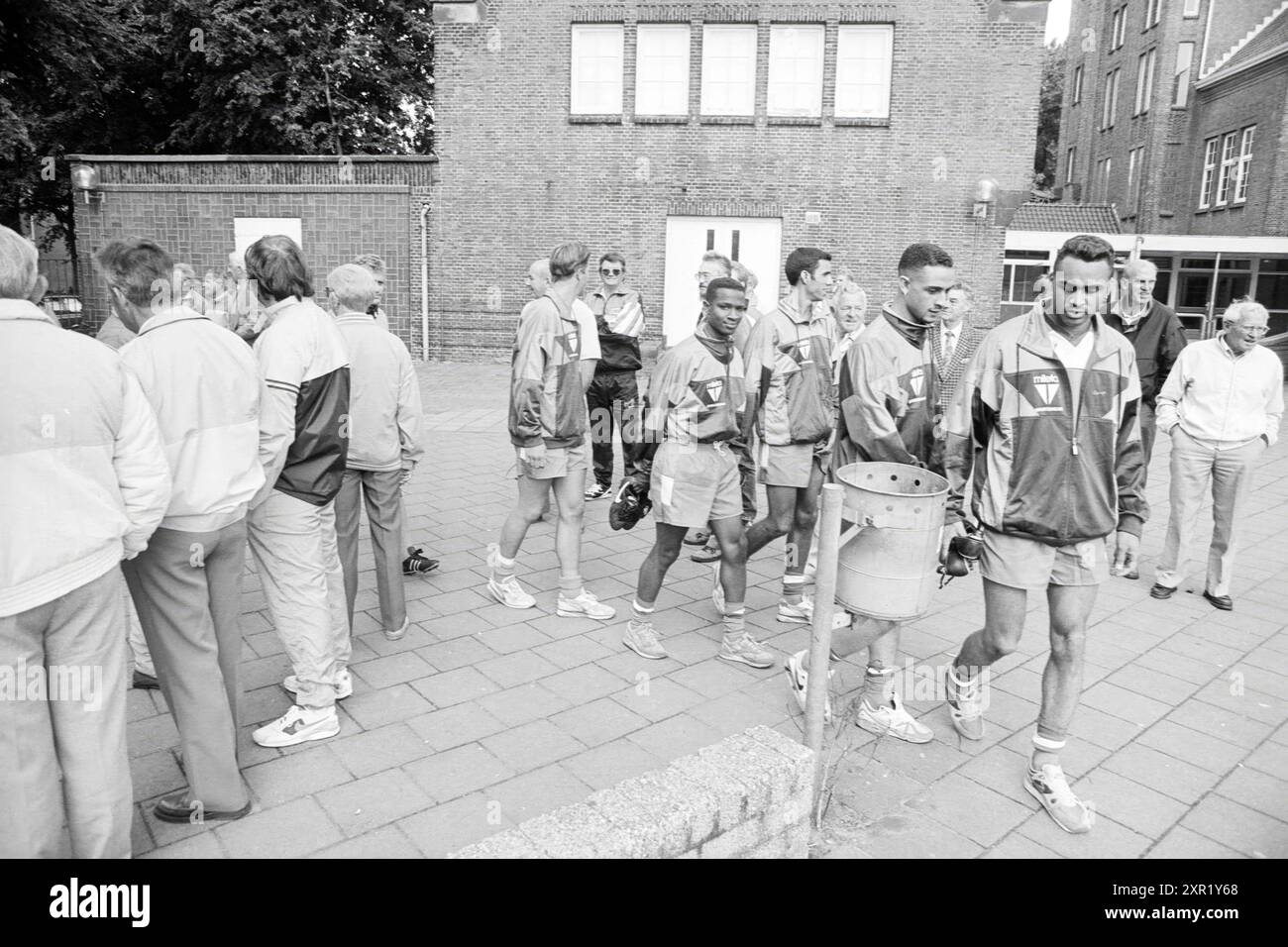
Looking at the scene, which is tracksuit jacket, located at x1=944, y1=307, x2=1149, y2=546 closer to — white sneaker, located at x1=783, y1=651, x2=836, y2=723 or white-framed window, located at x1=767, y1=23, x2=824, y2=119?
white sneaker, located at x1=783, y1=651, x2=836, y2=723

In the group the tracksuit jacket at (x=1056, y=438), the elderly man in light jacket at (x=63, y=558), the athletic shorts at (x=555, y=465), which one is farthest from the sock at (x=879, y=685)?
the elderly man in light jacket at (x=63, y=558)

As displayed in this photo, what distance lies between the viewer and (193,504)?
3182 millimetres

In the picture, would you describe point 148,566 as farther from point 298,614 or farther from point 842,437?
point 842,437

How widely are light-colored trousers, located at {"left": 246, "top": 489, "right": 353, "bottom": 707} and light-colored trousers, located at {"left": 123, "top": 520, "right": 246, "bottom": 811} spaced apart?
0.39 meters

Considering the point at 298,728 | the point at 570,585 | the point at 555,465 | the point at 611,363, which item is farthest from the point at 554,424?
the point at 611,363

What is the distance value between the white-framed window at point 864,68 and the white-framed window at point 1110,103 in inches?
1015

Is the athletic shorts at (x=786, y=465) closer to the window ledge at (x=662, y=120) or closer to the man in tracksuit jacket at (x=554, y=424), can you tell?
the man in tracksuit jacket at (x=554, y=424)

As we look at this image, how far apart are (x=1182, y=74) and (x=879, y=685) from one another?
36754 mm

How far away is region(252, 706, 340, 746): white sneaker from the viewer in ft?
12.9

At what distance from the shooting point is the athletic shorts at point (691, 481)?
15.5 feet

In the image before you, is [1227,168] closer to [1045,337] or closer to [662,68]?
[662,68]

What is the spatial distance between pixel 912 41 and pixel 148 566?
1813cm

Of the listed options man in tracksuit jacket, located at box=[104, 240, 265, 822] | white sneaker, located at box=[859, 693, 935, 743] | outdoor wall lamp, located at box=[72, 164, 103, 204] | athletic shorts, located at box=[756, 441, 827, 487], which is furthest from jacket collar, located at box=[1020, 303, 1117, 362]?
outdoor wall lamp, located at box=[72, 164, 103, 204]
